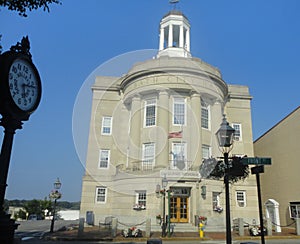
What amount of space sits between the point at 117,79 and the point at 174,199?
14855 millimetres

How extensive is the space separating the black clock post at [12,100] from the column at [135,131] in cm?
1886

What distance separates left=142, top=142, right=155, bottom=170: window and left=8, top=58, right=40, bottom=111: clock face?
701 inches

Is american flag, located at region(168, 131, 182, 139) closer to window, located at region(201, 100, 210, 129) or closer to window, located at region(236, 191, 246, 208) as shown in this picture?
window, located at region(201, 100, 210, 129)

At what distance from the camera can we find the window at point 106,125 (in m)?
28.0

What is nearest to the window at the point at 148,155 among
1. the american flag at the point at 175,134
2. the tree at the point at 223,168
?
the american flag at the point at 175,134

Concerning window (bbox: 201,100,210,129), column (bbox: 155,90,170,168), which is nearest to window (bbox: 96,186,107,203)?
column (bbox: 155,90,170,168)

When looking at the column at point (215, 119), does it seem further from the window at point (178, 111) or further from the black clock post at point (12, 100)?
the black clock post at point (12, 100)

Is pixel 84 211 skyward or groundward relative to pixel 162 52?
groundward

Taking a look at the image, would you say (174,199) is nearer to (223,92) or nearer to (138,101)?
(138,101)

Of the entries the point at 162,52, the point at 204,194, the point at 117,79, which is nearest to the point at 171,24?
the point at 162,52

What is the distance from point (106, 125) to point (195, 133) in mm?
9878

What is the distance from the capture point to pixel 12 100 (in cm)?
450

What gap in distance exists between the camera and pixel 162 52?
29.1 m

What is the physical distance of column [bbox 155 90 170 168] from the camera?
21875mm
